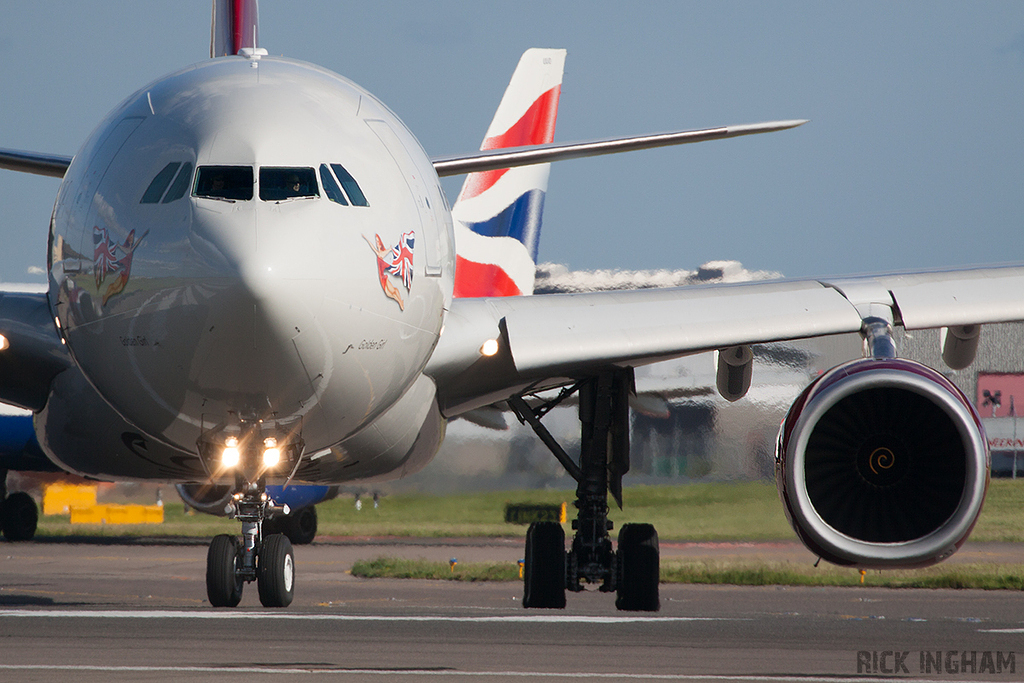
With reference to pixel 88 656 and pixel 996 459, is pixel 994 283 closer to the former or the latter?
A: pixel 88 656

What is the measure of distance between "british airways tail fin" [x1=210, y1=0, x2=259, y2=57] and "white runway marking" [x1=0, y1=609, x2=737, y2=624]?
519 cm

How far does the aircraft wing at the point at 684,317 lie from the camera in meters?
10.0

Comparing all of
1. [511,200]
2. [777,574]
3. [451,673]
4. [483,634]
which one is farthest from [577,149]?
[777,574]

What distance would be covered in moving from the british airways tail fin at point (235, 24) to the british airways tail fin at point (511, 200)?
13.9 ft

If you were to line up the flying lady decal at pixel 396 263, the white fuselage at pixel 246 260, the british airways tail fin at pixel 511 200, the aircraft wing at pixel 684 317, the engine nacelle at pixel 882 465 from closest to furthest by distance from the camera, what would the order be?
1. the white fuselage at pixel 246 260
2. the flying lady decal at pixel 396 263
3. the engine nacelle at pixel 882 465
4. the aircraft wing at pixel 684 317
5. the british airways tail fin at pixel 511 200

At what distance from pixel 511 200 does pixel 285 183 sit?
9030 mm

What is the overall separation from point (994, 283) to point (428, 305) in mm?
4477

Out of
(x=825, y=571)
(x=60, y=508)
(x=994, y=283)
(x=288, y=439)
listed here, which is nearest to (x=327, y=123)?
(x=288, y=439)

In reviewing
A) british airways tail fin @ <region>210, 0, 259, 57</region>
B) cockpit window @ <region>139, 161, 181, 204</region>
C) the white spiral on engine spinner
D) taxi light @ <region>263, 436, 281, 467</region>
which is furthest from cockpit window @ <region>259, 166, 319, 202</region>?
british airways tail fin @ <region>210, 0, 259, 57</region>

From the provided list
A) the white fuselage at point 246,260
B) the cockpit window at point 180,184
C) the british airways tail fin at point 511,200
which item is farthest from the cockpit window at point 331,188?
Result: the british airways tail fin at point 511,200

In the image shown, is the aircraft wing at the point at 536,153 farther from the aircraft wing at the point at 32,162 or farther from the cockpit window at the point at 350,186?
the cockpit window at the point at 350,186

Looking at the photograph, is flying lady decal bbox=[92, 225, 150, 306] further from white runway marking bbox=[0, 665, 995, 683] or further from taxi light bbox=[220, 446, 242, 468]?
white runway marking bbox=[0, 665, 995, 683]

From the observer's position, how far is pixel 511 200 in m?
16.6

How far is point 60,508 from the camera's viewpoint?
107 feet
